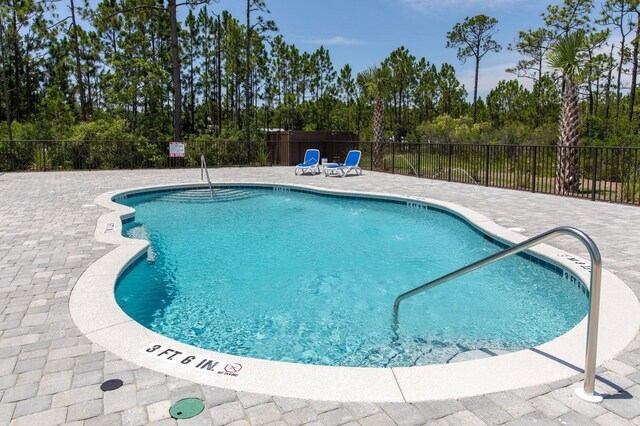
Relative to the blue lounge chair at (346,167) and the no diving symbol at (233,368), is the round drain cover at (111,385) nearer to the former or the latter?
the no diving symbol at (233,368)

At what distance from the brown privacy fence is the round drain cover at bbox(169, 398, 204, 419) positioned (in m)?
10.4

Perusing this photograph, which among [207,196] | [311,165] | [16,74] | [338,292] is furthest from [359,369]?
[16,74]

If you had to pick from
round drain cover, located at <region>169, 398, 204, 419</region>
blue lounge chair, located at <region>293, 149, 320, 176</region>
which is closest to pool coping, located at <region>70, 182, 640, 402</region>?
round drain cover, located at <region>169, 398, 204, 419</region>

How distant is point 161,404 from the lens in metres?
2.21

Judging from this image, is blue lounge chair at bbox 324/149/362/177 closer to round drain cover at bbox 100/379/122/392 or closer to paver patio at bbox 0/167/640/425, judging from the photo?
paver patio at bbox 0/167/640/425

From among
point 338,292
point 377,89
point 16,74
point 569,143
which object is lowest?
point 338,292

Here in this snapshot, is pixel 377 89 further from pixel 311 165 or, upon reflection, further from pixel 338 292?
pixel 338 292

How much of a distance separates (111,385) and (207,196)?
9774 millimetres

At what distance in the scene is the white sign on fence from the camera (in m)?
16.0

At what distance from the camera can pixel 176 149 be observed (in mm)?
16141

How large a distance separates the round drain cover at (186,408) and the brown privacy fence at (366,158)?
1039 centimetres

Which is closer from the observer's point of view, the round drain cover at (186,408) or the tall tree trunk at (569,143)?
the round drain cover at (186,408)

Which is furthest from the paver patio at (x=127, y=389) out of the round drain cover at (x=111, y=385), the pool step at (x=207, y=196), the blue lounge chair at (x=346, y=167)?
the blue lounge chair at (x=346, y=167)

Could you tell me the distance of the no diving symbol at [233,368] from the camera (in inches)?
99.5
